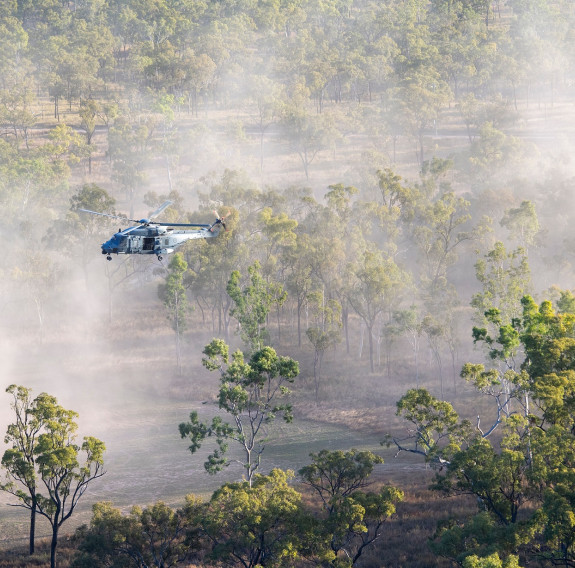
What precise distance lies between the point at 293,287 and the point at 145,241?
39430 millimetres

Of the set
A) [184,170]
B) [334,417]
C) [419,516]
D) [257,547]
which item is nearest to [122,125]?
[184,170]

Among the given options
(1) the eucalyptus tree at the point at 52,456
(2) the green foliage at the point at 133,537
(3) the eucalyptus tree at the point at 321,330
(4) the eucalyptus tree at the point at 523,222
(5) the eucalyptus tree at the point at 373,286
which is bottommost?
(2) the green foliage at the point at 133,537

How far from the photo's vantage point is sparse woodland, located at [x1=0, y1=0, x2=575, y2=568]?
37.9 m

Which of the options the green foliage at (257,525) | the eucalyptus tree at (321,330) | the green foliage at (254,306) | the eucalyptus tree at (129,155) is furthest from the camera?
the eucalyptus tree at (129,155)

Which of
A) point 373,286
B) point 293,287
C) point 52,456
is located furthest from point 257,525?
point 293,287

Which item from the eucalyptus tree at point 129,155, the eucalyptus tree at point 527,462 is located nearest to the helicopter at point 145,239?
the eucalyptus tree at point 527,462

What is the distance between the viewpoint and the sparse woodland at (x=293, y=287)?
124 ft

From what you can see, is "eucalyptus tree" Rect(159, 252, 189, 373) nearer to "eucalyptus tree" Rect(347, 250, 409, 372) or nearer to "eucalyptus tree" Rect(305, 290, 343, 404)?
"eucalyptus tree" Rect(305, 290, 343, 404)

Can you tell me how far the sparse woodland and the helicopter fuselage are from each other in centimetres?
633

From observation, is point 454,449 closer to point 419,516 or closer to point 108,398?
point 419,516

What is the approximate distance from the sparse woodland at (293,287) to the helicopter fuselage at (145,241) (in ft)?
20.8

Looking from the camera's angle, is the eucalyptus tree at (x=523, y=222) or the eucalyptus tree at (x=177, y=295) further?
the eucalyptus tree at (x=523, y=222)

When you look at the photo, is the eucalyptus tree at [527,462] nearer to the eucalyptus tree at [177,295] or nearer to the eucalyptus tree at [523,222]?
the eucalyptus tree at [523,222]

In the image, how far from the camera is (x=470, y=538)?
117ft
